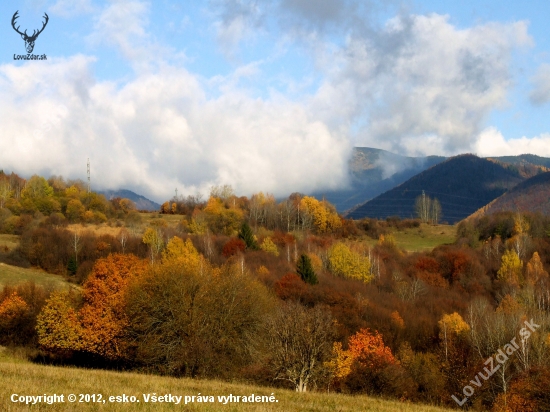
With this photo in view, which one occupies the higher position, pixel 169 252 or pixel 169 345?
pixel 169 252

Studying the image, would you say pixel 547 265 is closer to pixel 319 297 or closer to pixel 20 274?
pixel 319 297

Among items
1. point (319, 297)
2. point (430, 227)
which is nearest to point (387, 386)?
point (319, 297)

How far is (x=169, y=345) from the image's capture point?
3828 cm

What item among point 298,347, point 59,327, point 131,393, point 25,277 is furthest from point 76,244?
point 131,393

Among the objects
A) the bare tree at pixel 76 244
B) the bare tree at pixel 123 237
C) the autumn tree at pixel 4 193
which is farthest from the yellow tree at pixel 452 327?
the autumn tree at pixel 4 193

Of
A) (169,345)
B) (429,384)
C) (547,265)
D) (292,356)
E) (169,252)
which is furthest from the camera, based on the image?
(547,265)

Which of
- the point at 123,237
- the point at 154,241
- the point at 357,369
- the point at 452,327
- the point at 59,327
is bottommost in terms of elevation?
the point at 452,327

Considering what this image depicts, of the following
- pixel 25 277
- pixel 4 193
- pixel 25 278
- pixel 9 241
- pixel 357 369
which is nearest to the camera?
pixel 357 369

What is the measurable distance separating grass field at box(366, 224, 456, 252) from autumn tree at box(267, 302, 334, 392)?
114 metres

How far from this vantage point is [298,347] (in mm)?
32438

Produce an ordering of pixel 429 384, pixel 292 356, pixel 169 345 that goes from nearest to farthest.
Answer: pixel 292 356 → pixel 169 345 → pixel 429 384

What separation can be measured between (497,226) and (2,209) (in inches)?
5625

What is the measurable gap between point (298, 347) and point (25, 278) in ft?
224

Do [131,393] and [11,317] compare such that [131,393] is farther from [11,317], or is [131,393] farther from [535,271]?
[535,271]
